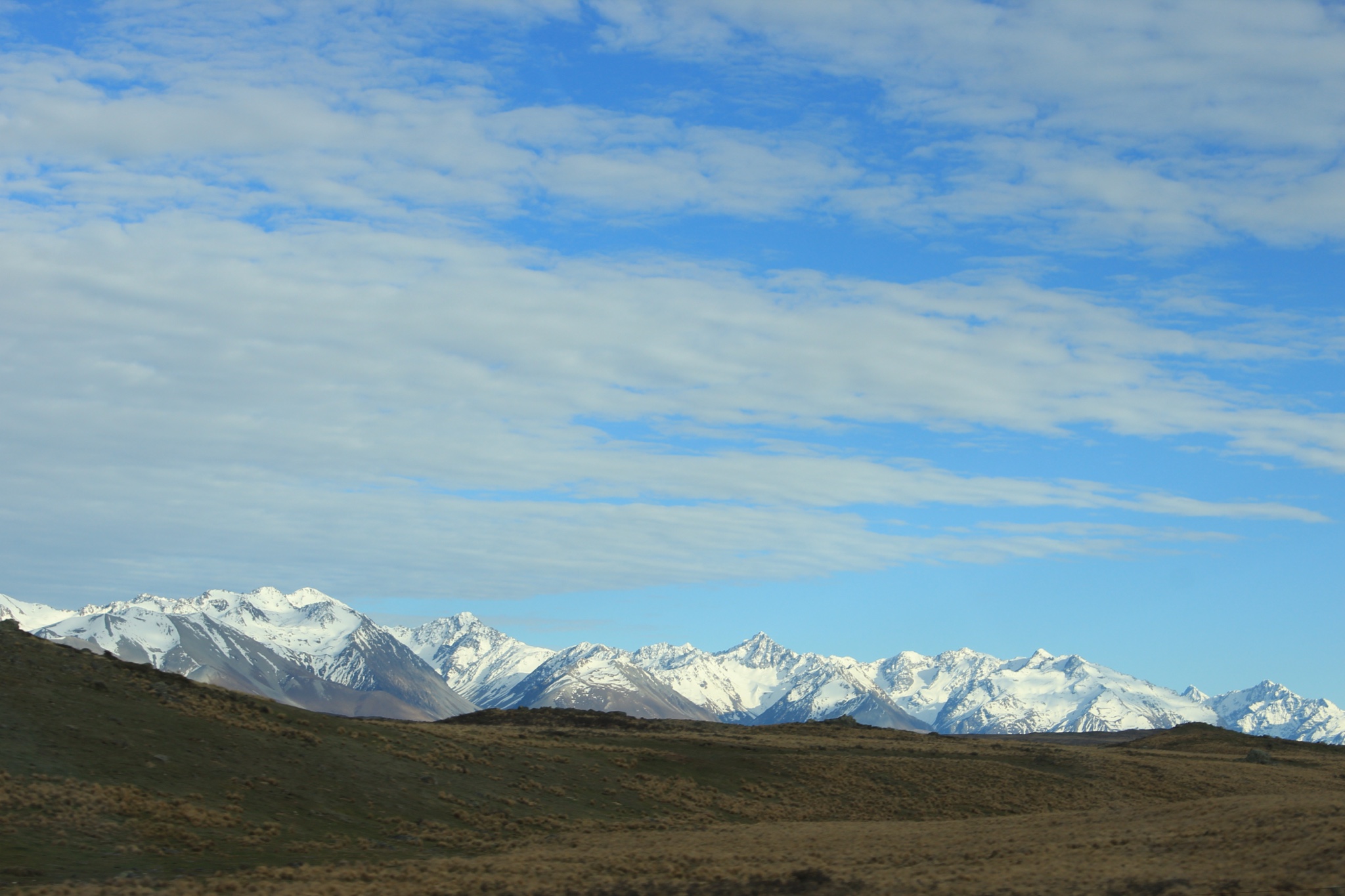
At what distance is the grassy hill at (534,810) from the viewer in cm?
3481

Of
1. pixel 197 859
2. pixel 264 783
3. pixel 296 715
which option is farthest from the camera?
pixel 296 715

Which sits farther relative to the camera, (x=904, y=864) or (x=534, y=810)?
(x=534, y=810)

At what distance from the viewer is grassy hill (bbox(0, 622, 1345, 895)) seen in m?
34.8

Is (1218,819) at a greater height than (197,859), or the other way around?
(1218,819)

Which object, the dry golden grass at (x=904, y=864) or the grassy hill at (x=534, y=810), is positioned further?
the grassy hill at (x=534, y=810)

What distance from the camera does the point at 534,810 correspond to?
52.0 meters

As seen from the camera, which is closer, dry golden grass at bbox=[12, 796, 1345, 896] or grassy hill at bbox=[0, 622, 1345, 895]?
dry golden grass at bbox=[12, 796, 1345, 896]

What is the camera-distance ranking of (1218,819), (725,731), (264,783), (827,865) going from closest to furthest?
(827,865), (1218,819), (264,783), (725,731)

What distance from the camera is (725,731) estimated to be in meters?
96.0

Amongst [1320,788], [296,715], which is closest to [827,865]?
[296,715]

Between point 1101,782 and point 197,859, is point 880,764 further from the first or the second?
point 197,859

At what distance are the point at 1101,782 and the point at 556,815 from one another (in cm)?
4042

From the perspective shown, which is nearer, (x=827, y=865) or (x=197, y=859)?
(x=197, y=859)

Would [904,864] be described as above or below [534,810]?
above
